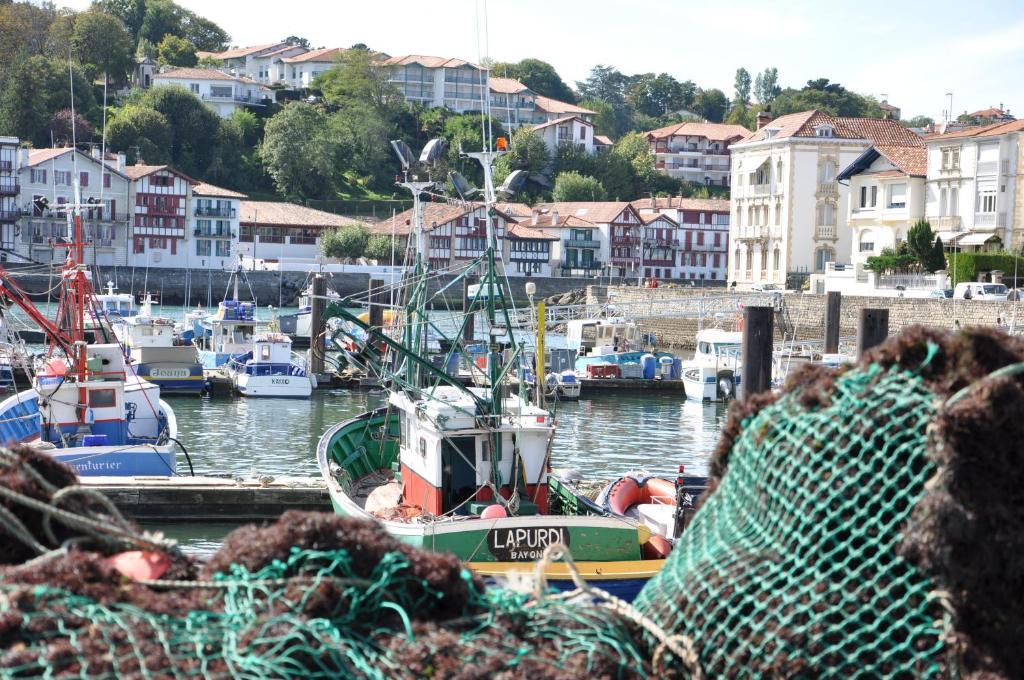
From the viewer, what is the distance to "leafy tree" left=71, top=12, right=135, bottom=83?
374 feet

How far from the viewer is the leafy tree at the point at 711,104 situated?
159 metres

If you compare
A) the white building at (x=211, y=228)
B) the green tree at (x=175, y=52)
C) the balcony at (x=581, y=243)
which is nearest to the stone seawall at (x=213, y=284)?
the white building at (x=211, y=228)

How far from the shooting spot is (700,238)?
3713 inches

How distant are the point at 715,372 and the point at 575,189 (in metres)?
69.8

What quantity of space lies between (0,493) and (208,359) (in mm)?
36767

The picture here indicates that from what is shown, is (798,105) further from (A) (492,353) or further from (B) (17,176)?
Answer: (A) (492,353)

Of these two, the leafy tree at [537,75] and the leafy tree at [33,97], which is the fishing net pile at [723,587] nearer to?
the leafy tree at [33,97]

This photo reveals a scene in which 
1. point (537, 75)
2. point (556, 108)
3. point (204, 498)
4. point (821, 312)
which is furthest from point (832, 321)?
point (537, 75)

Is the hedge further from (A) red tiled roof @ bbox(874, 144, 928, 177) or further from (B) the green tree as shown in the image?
(B) the green tree

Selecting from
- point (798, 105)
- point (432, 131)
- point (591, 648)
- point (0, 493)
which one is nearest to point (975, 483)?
point (591, 648)

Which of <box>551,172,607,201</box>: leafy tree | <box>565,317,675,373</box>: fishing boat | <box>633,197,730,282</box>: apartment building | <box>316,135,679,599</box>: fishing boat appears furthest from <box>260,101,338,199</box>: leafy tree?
<box>316,135,679,599</box>: fishing boat

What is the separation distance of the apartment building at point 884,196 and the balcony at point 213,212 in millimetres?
40033

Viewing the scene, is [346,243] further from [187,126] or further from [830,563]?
[830,563]

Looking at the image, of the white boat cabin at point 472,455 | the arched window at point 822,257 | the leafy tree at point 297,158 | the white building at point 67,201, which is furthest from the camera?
the leafy tree at point 297,158
